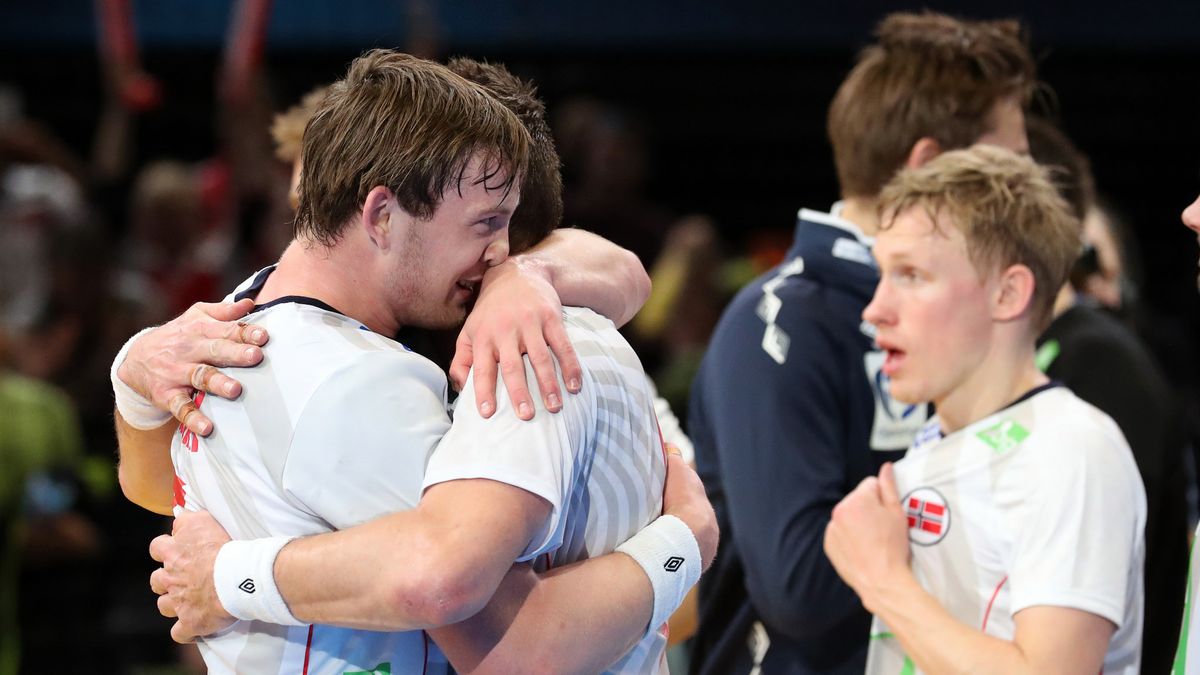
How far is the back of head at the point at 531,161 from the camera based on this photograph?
1905 mm

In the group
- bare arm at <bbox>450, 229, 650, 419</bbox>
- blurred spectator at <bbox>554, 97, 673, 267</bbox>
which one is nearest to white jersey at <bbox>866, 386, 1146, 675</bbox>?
bare arm at <bbox>450, 229, 650, 419</bbox>

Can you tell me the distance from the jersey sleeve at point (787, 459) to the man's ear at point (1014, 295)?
13.3 inches

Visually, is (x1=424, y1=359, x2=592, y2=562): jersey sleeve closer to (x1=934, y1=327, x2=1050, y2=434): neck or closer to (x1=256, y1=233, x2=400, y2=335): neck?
(x1=256, y1=233, x2=400, y2=335): neck

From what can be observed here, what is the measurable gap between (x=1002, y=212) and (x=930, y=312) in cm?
22

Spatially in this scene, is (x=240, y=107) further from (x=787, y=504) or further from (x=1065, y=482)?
(x=1065, y=482)

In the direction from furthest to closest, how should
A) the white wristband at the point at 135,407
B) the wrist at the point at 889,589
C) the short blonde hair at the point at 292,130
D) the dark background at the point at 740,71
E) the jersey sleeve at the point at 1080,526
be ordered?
the dark background at the point at 740,71, the short blonde hair at the point at 292,130, the wrist at the point at 889,589, the jersey sleeve at the point at 1080,526, the white wristband at the point at 135,407

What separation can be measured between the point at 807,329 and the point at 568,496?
1.03 m

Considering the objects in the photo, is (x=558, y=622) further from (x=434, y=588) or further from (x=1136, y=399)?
(x=1136, y=399)

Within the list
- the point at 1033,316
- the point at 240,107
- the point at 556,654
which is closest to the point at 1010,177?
the point at 1033,316

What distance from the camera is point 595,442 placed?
1747mm

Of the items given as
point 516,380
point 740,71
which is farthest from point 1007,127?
point 740,71

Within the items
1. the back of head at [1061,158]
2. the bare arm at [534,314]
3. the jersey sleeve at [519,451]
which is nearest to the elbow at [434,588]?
the jersey sleeve at [519,451]

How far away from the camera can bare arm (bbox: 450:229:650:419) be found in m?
1.66

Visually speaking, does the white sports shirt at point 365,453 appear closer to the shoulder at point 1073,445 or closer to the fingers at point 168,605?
the fingers at point 168,605
